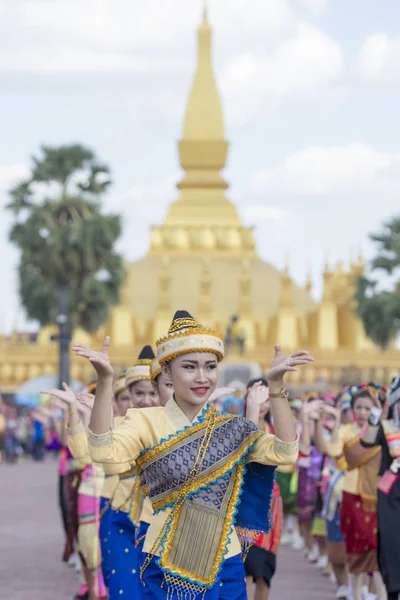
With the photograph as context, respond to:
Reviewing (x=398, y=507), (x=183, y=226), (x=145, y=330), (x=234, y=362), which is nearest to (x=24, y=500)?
(x=398, y=507)

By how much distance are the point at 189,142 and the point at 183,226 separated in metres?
4.45

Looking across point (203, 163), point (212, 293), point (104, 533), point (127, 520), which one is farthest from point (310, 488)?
point (203, 163)

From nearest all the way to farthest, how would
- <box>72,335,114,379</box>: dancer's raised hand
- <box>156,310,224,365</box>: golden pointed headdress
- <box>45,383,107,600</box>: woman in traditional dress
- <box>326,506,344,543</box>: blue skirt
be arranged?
<box>72,335,114,379</box>: dancer's raised hand, <box>156,310,224,365</box>: golden pointed headdress, <box>45,383,107,600</box>: woman in traditional dress, <box>326,506,344,543</box>: blue skirt

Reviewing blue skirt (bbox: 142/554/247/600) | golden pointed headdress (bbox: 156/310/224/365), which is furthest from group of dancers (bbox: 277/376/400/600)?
blue skirt (bbox: 142/554/247/600)

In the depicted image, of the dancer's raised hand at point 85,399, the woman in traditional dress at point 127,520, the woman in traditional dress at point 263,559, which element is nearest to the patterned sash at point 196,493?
the woman in traditional dress at point 127,520

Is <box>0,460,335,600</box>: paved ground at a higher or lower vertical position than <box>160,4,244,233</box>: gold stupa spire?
lower

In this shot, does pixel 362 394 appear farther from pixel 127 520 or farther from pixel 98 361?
pixel 98 361

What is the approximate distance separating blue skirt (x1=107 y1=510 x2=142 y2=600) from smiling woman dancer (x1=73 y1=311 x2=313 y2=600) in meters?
1.94

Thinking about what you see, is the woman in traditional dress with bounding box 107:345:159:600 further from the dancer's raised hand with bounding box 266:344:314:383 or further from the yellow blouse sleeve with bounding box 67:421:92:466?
the dancer's raised hand with bounding box 266:344:314:383

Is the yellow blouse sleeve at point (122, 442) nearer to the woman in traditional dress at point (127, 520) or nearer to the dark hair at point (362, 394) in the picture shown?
the woman in traditional dress at point (127, 520)

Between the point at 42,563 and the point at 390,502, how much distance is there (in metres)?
6.64

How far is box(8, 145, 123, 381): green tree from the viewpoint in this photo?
4366 centimetres

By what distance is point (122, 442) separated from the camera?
6.86 m

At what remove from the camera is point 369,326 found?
4625 centimetres
